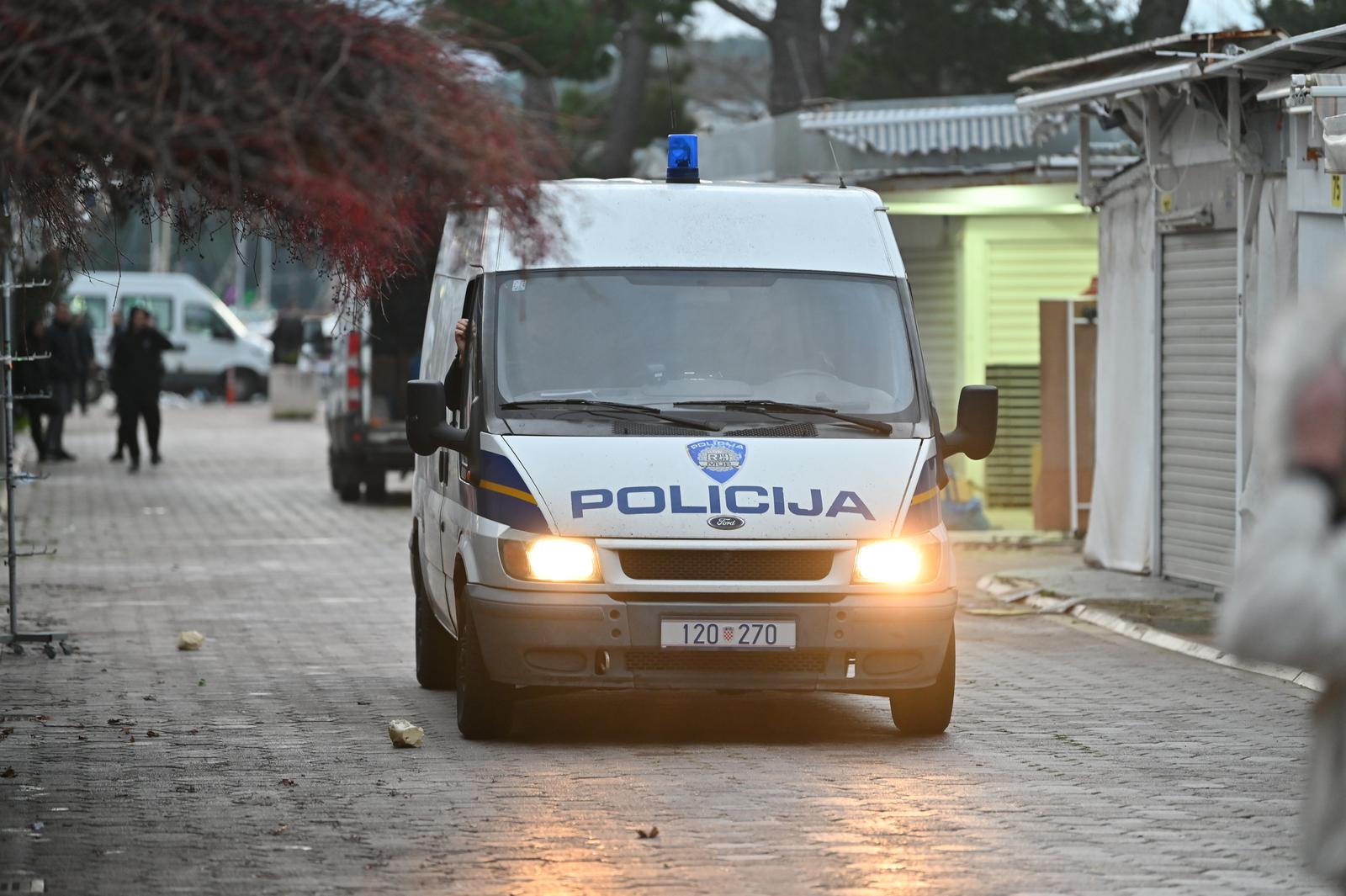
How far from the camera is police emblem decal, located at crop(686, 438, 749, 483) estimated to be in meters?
9.22

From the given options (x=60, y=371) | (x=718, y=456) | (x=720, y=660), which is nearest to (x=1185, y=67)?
(x=718, y=456)

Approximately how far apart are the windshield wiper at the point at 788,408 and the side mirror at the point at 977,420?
1.12 feet

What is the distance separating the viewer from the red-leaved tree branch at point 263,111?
5.79m

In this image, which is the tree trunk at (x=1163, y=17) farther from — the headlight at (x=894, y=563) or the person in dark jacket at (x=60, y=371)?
the headlight at (x=894, y=563)

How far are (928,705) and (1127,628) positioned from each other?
4.52 meters

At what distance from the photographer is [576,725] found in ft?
33.3

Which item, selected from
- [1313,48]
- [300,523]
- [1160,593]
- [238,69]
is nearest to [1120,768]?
[238,69]

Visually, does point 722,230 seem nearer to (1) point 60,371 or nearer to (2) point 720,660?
(2) point 720,660

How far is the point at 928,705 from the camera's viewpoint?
31.9 feet

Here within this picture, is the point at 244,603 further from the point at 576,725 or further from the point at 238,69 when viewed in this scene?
the point at 238,69

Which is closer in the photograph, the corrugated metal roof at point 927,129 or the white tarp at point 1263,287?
the white tarp at point 1263,287

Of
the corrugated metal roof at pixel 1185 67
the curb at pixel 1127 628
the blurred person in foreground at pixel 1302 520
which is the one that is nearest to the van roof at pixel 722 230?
the curb at pixel 1127 628

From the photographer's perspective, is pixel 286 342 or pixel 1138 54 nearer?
pixel 1138 54

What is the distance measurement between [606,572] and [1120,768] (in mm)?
2068
